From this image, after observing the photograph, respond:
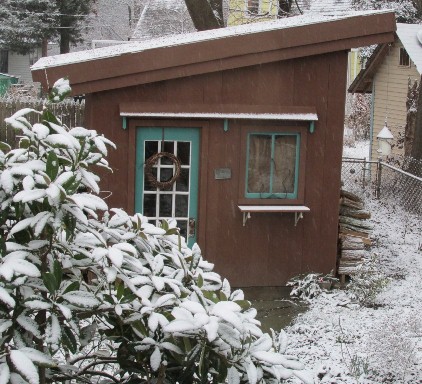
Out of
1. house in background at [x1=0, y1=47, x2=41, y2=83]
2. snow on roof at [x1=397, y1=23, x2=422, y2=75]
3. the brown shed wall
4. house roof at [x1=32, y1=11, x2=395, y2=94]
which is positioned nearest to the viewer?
house roof at [x1=32, y1=11, x2=395, y2=94]

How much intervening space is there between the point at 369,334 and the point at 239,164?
9.02ft

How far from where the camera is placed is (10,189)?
2.48 meters

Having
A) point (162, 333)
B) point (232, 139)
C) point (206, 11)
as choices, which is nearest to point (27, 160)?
point (162, 333)

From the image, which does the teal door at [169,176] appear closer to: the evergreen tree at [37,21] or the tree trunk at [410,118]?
the tree trunk at [410,118]

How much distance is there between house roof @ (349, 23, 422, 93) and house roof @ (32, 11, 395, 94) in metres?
8.85

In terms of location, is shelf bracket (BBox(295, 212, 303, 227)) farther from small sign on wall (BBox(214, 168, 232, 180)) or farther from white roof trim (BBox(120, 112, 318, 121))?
white roof trim (BBox(120, 112, 318, 121))

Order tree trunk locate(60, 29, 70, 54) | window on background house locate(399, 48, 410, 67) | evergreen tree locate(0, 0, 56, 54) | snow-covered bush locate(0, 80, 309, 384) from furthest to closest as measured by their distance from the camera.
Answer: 1. tree trunk locate(60, 29, 70, 54)
2. evergreen tree locate(0, 0, 56, 54)
3. window on background house locate(399, 48, 410, 67)
4. snow-covered bush locate(0, 80, 309, 384)

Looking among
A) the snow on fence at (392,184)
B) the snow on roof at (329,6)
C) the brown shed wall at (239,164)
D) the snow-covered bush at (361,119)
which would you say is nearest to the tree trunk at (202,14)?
the snow on fence at (392,184)

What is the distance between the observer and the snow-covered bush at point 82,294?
8.11ft

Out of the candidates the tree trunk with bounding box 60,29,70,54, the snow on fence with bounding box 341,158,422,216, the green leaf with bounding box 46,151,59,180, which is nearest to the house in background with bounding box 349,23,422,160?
the snow on fence with bounding box 341,158,422,216

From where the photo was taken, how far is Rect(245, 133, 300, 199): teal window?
9.01 metres

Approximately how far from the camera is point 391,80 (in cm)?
2091

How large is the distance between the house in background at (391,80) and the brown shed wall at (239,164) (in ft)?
36.2

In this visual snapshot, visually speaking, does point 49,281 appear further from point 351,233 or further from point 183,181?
point 351,233
